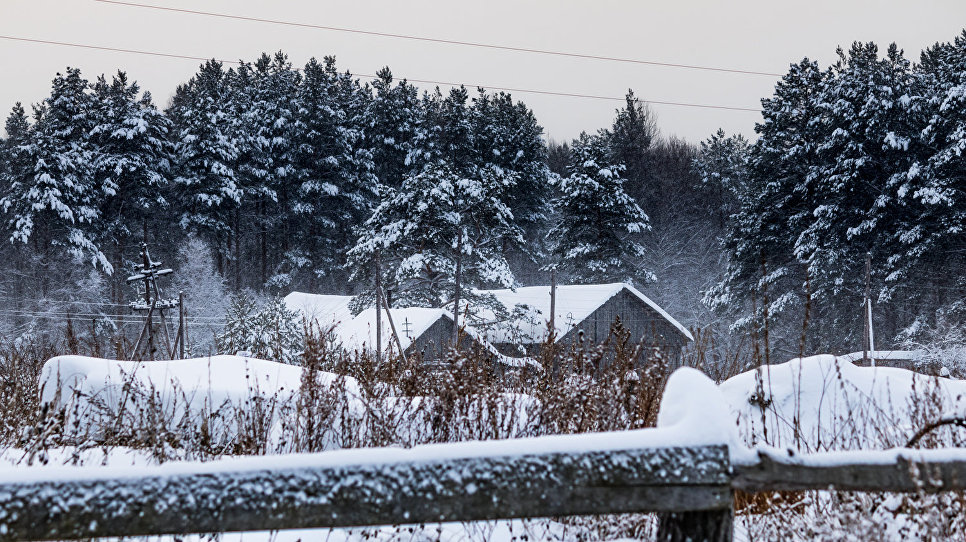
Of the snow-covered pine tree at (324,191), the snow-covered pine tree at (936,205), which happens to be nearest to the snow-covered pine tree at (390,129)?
the snow-covered pine tree at (324,191)

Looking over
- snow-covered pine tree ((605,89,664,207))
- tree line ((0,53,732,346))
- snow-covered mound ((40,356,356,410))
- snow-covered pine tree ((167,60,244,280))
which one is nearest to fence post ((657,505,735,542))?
snow-covered mound ((40,356,356,410))

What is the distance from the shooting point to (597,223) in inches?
Answer: 1451

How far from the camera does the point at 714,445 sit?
1839mm

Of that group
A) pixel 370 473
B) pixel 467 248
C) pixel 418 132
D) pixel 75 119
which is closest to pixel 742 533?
pixel 370 473

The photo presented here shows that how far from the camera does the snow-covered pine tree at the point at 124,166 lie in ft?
112

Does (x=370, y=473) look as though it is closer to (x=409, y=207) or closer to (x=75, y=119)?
(x=409, y=207)

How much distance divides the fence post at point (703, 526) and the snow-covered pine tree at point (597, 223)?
34324mm

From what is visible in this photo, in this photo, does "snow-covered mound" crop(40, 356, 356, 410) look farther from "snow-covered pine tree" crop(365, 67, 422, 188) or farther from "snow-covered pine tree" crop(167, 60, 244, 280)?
"snow-covered pine tree" crop(365, 67, 422, 188)

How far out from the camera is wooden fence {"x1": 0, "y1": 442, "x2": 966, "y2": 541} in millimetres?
1713

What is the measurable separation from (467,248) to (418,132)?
19180 mm

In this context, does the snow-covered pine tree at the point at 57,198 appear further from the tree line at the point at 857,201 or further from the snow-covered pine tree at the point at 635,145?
the snow-covered pine tree at the point at 635,145

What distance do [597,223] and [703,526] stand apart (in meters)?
35.5

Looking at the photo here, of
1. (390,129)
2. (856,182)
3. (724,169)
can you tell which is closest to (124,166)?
(390,129)

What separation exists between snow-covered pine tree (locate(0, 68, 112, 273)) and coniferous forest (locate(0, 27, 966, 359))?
0.39 feet
